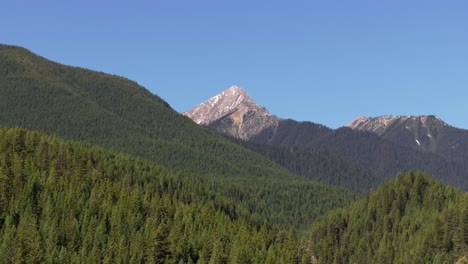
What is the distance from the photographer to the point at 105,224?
636 feet

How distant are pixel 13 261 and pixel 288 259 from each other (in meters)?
70.4

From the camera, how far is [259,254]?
192 meters

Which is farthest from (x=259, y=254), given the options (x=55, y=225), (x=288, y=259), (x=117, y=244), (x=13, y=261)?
(x=13, y=261)

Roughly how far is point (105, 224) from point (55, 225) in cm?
1531

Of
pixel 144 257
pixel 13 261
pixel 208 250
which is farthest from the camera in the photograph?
pixel 208 250

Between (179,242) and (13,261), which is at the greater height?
(179,242)

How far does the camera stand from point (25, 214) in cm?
18425

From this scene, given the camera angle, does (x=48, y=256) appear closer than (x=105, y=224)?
Yes

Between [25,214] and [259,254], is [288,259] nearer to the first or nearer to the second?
[259,254]

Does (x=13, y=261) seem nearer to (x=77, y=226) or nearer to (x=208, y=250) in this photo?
(x=77, y=226)

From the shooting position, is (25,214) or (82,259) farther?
(25,214)

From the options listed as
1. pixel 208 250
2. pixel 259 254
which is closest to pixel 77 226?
pixel 208 250

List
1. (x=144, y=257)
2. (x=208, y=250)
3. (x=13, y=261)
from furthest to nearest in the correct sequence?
(x=208, y=250) < (x=144, y=257) < (x=13, y=261)

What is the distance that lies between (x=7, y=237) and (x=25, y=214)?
20015 millimetres
